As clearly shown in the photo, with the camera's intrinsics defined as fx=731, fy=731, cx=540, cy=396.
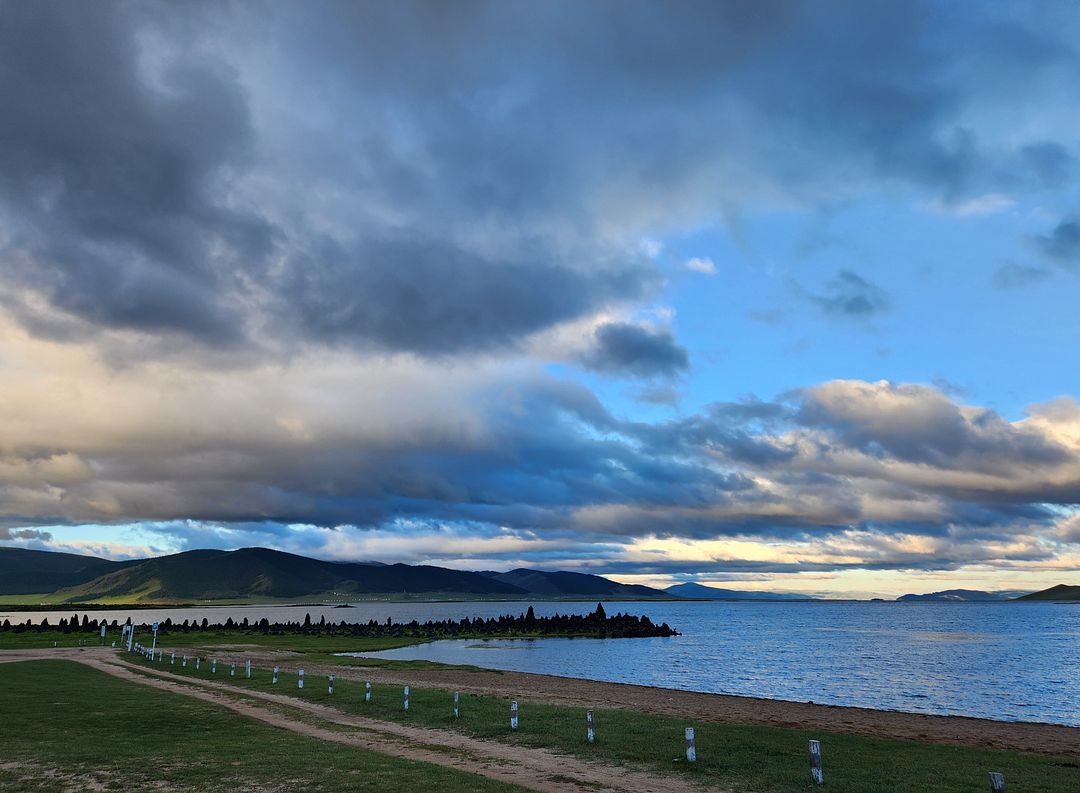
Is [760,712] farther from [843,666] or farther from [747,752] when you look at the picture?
[843,666]

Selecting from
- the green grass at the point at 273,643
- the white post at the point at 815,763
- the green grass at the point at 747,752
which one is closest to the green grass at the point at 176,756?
the green grass at the point at 747,752

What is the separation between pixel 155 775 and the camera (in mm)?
23031

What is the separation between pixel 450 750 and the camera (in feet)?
96.3

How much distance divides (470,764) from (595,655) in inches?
3929

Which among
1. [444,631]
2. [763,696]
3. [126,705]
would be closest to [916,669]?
[763,696]

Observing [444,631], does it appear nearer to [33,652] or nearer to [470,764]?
[33,652]

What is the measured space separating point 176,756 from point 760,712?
39.4 meters

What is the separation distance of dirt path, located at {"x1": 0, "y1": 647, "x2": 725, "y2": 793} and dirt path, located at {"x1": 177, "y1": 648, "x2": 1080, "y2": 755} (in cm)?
1613

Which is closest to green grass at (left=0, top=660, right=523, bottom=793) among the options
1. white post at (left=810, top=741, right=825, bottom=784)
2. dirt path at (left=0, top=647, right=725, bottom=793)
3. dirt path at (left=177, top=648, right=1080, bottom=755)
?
dirt path at (left=0, top=647, right=725, bottom=793)

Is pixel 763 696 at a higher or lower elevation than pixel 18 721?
lower

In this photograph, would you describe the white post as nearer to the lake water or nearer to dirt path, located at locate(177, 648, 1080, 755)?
dirt path, located at locate(177, 648, 1080, 755)

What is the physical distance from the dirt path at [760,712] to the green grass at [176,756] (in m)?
22.3

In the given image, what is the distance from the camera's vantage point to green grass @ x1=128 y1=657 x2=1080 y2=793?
82.1ft

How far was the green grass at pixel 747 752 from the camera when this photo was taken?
82.1 ft
